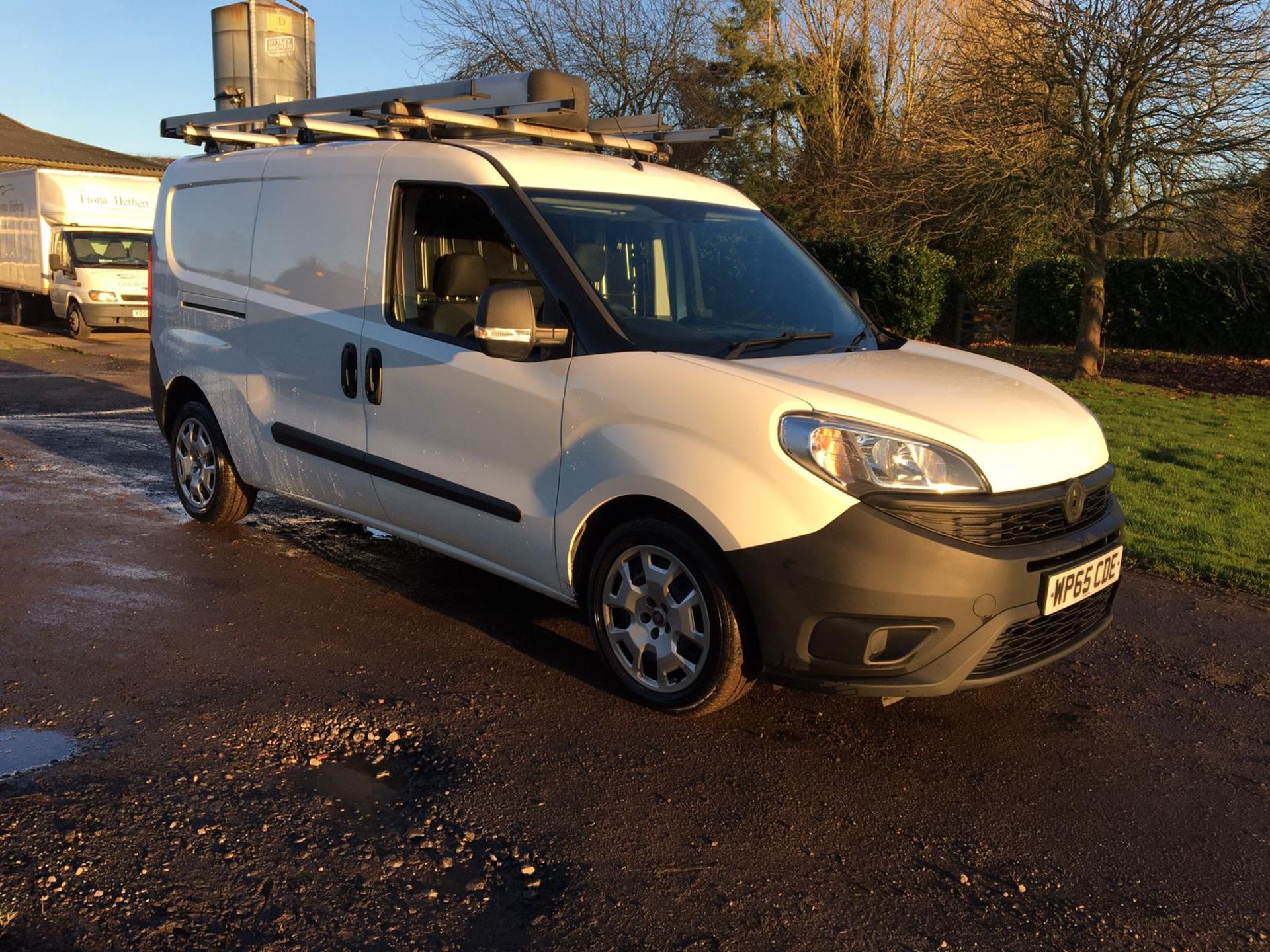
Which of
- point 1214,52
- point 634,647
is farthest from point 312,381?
point 1214,52

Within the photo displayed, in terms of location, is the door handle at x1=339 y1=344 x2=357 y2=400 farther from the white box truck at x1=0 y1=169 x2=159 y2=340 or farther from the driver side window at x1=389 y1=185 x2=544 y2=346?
the white box truck at x1=0 y1=169 x2=159 y2=340

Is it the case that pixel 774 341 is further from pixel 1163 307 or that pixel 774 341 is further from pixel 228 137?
pixel 1163 307

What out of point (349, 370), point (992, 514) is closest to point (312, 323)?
point (349, 370)

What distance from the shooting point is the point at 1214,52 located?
1338cm

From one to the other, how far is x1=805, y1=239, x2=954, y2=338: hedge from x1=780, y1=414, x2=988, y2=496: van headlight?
20.0m

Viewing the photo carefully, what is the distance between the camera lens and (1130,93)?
46.1 feet

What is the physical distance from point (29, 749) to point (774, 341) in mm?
2959

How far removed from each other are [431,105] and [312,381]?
1.53 meters

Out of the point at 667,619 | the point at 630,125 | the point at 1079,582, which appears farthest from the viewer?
the point at 630,125

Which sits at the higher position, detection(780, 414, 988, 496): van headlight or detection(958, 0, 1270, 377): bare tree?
detection(958, 0, 1270, 377): bare tree

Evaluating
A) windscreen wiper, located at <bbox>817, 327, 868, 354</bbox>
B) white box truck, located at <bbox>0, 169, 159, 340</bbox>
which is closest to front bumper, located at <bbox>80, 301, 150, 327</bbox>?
white box truck, located at <bbox>0, 169, 159, 340</bbox>

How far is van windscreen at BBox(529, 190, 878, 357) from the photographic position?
14.2 ft

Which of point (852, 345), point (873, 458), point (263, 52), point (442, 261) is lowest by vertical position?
point (873, 458)

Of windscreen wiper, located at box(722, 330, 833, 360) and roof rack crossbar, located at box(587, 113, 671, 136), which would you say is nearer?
windscreen wiper, located at box(722, 330, 833, 360)
